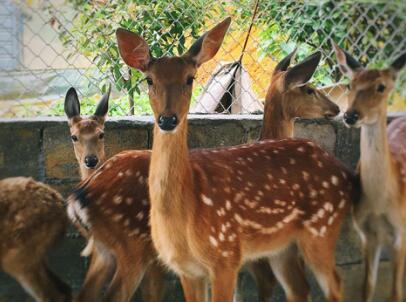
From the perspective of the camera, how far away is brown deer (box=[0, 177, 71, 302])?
4.24 m

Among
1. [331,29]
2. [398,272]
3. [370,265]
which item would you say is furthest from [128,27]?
[398,272]

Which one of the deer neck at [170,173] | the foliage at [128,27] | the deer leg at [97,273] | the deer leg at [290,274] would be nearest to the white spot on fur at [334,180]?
the deer leg at [290,274]

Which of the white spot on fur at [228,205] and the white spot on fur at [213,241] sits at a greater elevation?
the white spot on fur at [228,205]

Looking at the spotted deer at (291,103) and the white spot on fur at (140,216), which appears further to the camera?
the spotted deer at (291,103)

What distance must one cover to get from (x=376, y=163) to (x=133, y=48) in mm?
1552

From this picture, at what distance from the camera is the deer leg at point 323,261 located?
4.49 meters

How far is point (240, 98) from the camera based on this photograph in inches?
231

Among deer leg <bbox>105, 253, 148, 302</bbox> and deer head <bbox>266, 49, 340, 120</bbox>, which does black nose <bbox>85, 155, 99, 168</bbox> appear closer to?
deer leg <bbox>105, 253, 148, 302</bbox>

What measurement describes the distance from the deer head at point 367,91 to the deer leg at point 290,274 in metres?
0.88

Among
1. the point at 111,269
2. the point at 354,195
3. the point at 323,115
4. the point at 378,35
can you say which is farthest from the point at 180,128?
the point at 378,35

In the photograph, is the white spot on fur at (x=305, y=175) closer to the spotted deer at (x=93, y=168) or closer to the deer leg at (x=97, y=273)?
the spotted deer at (x=93, y=168)

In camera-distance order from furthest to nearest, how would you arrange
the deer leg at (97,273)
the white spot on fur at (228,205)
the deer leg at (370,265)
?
the deer leg at (370,265), the deer leg at (97,273), the white spot on fur at (228,205)

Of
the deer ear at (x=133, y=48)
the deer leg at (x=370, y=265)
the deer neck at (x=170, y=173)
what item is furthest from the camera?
the deer leg at (x=370, y=265)

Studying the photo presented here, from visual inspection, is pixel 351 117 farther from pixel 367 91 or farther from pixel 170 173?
pixel 170 173
